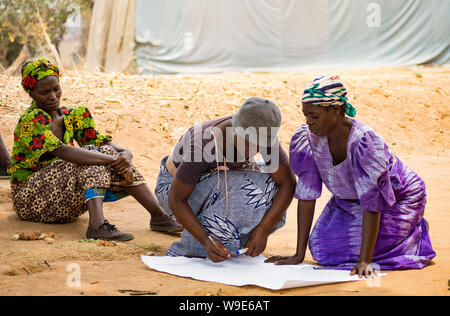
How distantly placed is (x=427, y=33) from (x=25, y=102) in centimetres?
792

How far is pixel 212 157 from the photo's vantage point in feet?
9.62

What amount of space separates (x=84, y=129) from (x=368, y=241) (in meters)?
2.10

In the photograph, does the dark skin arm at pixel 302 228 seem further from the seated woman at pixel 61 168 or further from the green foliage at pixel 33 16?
the green foliage at pixel 33 16

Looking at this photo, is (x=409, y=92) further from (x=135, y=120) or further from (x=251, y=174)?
(x=251, y=174)

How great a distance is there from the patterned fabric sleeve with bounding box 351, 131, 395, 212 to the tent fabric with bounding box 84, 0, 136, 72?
9.16 meters

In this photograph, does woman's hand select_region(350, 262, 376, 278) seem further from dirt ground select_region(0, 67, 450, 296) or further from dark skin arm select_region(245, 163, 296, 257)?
dark skin arm select_region(245, 163, 296, 257)

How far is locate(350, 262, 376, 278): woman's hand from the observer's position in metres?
2.67

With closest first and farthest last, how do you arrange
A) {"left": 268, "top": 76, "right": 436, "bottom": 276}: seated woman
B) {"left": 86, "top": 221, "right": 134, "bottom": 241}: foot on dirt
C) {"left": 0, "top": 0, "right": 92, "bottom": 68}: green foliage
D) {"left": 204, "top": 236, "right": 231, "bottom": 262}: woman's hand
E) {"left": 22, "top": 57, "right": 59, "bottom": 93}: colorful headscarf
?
1. {"left": 268, "top": 76, "right": 436, "bottom": 276}: seated woman
2. {"left": 204, "top": 236, "right": 231, "bottom": 262}: woman's hand
3. {"left": 86, "top": 221, "right": 134, "bottom": 241}: foot on dirt
4. {"left": 22, "top": 57, "right": 59, "bottom": 93}: colorful headscarf
5. {"left": 0, "top": 0, "right": 92, "bottom": 68}: green foliage

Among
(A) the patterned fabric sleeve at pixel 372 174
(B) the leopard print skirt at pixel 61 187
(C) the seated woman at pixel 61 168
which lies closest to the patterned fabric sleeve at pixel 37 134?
(C) the seated woman at pixel 61 168

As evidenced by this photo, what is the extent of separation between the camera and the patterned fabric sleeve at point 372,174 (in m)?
2.69

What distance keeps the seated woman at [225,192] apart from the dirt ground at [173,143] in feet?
1.04

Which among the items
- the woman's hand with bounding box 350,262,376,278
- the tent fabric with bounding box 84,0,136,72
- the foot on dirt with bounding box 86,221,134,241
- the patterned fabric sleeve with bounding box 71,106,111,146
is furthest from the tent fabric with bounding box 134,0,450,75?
the woman's hand with bounding box 350,262,376,278

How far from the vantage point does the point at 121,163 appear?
363cm

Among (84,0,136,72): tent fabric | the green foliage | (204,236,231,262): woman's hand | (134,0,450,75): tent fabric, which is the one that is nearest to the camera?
(204,236,231,262): woman's hand
